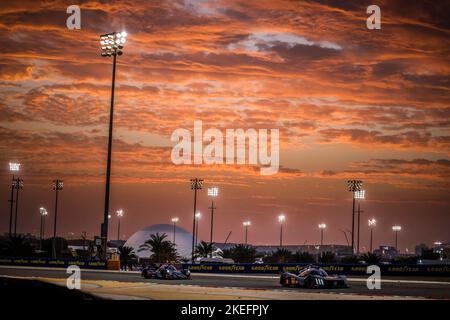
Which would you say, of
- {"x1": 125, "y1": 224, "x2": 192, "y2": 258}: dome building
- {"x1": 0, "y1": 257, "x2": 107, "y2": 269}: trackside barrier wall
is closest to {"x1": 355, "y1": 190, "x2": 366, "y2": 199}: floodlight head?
{"x1": 0, "y1": 257, "x2": 107, "y2": 269}: trackside barrier wall

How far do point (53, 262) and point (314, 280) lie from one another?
37.6m

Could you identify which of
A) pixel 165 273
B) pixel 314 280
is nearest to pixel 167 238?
pixel 165 273

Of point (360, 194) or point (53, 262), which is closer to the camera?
point (53, 262)

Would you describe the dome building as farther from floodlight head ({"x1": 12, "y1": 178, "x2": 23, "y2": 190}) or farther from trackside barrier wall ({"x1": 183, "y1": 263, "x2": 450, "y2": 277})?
trackside barrier wall ({"x1": 183, "y1": 263, "x2": 450, "y2": 277})

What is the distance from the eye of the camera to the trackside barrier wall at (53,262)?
53.7m

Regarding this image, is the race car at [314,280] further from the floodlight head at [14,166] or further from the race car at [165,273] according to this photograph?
the floodlight head at [14,166]

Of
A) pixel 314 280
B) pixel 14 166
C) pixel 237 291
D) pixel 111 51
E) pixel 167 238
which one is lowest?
pixel 167 238

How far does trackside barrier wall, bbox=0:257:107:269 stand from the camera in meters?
53.7

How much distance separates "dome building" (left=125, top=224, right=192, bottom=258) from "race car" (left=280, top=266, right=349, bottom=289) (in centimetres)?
12602

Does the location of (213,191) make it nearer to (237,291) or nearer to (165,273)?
(165,273)

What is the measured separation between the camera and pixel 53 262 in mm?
60781
